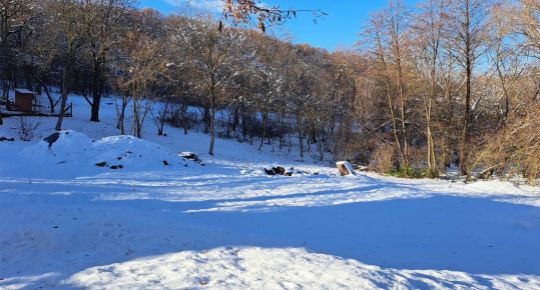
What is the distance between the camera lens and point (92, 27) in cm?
2892

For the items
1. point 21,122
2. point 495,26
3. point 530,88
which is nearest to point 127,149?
point 21,122

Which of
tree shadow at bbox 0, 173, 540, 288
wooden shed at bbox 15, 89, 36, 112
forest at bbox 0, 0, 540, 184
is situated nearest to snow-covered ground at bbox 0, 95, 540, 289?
tree shadow at bbox 0, 173, 540, 288

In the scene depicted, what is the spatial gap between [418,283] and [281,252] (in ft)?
7.10

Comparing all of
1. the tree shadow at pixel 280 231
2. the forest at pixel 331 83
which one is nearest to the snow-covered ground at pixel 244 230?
the tree shadow at pixel 280 231

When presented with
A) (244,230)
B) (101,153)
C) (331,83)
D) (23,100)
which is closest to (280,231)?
(244,230)

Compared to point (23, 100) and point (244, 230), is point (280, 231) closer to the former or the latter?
point (244, 230)

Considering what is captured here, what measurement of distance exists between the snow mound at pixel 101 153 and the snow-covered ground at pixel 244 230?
88 millimetres

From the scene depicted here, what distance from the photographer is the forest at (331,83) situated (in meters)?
20.4

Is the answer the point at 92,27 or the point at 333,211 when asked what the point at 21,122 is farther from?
the point at 333,211

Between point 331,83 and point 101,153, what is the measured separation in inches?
1154

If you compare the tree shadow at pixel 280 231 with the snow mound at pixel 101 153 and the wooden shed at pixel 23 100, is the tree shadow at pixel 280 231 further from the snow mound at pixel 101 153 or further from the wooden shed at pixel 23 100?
the wooden shed at pixel 23 100

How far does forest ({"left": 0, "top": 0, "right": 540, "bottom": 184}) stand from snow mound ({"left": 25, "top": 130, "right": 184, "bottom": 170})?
6.07m

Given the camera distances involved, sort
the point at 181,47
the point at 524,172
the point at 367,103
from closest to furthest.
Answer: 1. the point at 524,172
2. the point at 181,47
3. the point at 367,103

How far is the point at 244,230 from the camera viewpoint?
8.79 m
